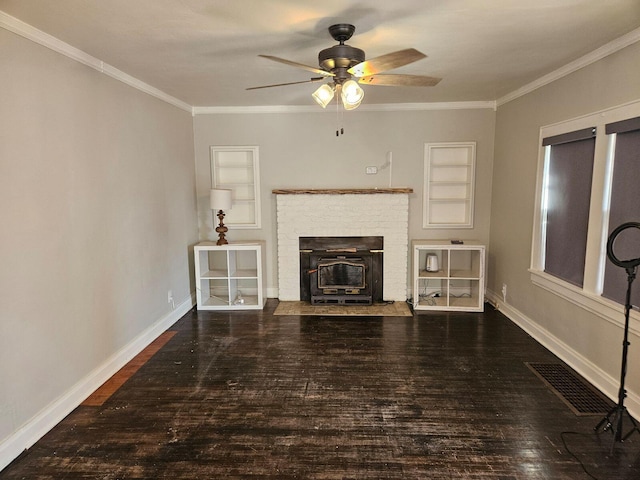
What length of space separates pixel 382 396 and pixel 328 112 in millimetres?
3567

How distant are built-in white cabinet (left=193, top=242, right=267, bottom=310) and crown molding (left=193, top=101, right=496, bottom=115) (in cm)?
172

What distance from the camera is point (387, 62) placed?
2234 mm

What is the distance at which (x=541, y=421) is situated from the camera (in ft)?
8.31

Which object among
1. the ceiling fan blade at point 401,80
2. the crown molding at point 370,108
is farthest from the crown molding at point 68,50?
the ceiling fan blade at point 401,80

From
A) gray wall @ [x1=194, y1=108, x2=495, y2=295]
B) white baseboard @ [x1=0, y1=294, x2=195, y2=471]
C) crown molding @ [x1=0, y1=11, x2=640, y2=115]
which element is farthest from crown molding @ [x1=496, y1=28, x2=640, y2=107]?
white baseboard @ [x1=0, y1=294, x2=195, y2=471]

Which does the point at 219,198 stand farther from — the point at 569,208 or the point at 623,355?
the point at 623,355

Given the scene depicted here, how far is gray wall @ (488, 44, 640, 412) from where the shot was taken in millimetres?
2764

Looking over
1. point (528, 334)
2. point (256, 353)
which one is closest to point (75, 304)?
point (256, 353)

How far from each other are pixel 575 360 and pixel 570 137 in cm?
186

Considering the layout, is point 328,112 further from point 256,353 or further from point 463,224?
point 256,353

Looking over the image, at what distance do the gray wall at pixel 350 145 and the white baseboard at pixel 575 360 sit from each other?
125 centimetres

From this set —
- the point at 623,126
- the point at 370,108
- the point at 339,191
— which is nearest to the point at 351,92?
the point at 623,126

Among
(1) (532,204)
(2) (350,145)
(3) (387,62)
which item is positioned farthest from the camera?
(2) (350,145)

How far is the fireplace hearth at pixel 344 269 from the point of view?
4980mm
